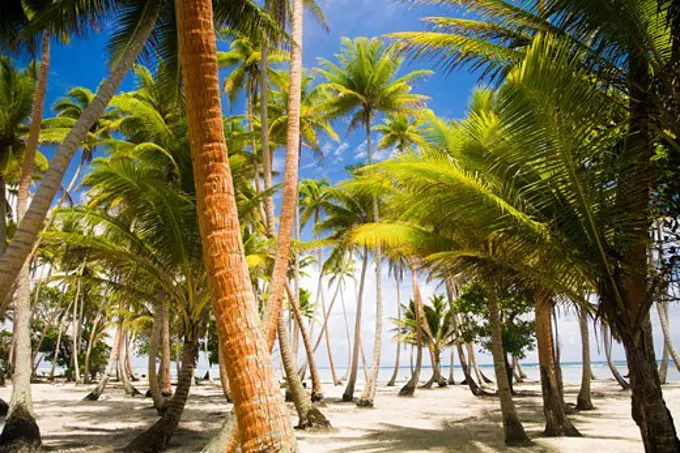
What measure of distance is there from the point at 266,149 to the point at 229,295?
9501 mm

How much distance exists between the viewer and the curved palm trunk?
7.95m

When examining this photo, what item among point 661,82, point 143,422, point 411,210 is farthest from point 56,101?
point 661,82

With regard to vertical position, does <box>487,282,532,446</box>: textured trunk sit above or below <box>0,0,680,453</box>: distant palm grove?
below

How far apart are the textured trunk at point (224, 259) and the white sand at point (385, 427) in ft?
19.6

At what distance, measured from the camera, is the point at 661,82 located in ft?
17.1

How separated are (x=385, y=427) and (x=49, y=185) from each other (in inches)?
356

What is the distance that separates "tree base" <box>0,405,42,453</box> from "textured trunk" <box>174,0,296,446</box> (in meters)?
7.52

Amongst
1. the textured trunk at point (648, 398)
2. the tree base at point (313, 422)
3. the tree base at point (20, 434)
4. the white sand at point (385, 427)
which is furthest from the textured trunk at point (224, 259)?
the tree base at point (313, 422)

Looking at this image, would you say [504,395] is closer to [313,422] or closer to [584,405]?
[313,422]

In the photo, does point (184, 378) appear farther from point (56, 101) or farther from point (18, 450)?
point (56, 101)

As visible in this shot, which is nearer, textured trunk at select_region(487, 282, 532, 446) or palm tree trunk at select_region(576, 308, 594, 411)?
textured trunk at select_region(487, 282, 532, 446)

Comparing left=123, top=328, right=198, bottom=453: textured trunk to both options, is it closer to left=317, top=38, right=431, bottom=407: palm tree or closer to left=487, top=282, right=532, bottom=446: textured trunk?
left=487, top=282, right=532, bottom=446: textured trunk

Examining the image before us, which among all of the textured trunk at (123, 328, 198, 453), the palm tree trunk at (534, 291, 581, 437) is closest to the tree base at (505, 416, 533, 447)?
the palm tree trunk at (534, 291, 581, 437)

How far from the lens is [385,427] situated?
11164 mm
